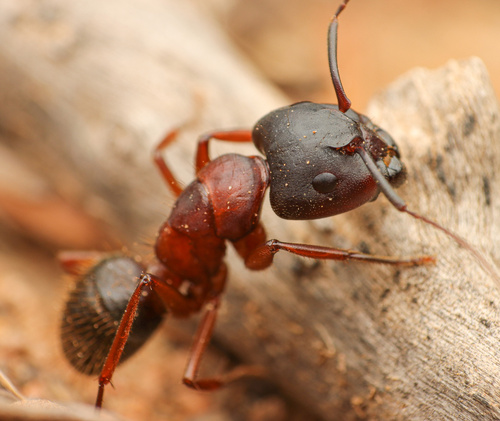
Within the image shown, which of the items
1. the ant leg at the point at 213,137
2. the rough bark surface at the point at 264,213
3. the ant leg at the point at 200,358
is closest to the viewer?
the rough bark surface at the point at 264,213

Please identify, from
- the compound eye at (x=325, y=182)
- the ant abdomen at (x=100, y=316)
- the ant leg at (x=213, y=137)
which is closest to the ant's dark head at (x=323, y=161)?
the compound eye at (x=325, y=182)

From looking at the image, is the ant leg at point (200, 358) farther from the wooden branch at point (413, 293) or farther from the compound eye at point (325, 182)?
the compound eye at point (325, 182)

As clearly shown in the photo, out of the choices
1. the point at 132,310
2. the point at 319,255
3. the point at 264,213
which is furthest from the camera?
the point at 264,213

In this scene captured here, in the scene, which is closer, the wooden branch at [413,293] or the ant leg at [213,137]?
the wooden branch at [413,293]

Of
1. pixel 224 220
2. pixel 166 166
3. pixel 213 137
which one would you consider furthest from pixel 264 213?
pixel 166 166

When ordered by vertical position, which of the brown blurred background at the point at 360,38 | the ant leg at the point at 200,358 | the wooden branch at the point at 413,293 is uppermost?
the brown blurred background at the point at 360,38

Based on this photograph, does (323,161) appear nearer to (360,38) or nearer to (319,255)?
(319,255)

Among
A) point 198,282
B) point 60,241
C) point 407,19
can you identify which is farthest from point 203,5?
point 198,282

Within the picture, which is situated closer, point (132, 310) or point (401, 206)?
point (401, 206)
